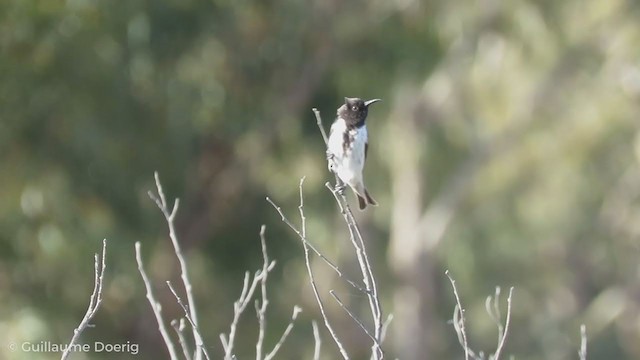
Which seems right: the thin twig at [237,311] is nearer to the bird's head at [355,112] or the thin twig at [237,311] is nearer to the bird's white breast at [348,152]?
the bird's white breast at [348,152]

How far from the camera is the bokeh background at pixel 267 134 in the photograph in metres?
8.80

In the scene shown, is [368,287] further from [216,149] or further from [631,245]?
[631,245]

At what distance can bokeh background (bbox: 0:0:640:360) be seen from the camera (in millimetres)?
8797

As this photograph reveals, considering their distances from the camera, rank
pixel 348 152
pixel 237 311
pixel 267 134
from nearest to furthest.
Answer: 1. pixel 237 311
2. pixel 348 152
3. pixel 267 134

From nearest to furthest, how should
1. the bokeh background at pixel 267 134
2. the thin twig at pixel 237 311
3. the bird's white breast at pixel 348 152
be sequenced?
1. the thin twig at pixel 237 311
2. the bird's white breast at pixel 348 152
3. the bokeh background at pixel 267 134

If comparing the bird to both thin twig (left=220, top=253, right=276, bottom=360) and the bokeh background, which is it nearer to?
thin twig (left=220, top=253, right=276, bottom=360)

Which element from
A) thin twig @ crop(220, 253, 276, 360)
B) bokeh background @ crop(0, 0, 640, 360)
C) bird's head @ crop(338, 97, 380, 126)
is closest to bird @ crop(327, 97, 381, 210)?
bird's head @ crop(338, 97, 380, 126)

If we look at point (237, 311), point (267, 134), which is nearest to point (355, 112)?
point (237, 311)

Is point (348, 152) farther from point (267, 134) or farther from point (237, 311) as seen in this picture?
point (267, 134)

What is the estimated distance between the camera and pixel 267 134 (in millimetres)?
9969

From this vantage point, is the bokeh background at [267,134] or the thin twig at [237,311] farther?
the bokeh background at [267,134]

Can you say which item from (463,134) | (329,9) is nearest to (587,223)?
(463,134)

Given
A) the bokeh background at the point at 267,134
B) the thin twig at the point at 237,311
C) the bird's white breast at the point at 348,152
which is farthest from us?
the bokeh background at the point at 267,134

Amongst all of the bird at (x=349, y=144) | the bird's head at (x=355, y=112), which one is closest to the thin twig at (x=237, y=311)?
the bird at (x=349, y=144)
